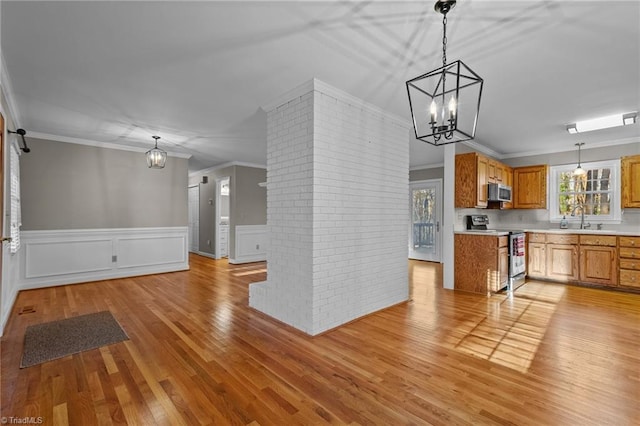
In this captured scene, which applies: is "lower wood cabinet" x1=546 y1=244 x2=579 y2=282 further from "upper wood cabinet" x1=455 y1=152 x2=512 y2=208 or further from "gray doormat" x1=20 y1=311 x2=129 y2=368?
"gray doormat" x1=20 y1=311 x2=129 y2=368

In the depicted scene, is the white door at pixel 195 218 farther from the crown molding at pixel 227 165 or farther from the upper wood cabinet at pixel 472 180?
the upper wood cabinet at pixel 472 180

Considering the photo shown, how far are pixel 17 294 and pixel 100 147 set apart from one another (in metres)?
2.64

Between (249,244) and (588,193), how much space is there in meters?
7.09

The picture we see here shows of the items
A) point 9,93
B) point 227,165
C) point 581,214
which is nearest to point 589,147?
point 581,214

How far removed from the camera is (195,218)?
897 cm

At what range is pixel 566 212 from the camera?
571 cm

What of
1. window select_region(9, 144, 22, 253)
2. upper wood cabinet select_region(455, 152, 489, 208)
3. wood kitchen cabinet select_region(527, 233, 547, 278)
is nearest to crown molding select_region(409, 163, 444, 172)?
upper wood cabinet select_region(455, 152, 489, 208)

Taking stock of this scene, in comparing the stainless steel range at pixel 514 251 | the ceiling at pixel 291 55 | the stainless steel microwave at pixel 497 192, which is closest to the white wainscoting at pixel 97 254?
the ceiling at pixel 291 55

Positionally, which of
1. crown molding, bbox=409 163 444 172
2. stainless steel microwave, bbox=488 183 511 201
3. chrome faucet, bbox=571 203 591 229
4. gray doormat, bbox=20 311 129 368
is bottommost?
gray doormat, bbox=20 311 129 368

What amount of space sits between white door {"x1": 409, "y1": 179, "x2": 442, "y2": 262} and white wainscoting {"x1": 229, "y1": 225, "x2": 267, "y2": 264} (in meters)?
3.96

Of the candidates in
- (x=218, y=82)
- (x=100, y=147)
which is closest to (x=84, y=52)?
(x=218, y=82)

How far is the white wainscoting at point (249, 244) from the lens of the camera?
23.5 ft

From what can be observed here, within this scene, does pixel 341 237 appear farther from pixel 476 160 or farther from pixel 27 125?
pixel 27 125

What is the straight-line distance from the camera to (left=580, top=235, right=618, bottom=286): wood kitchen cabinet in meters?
4.72
